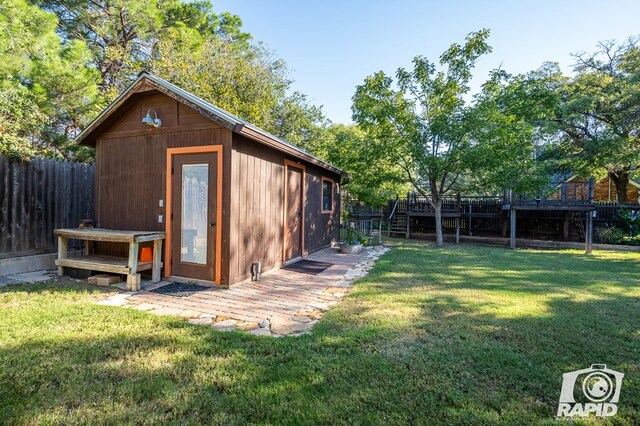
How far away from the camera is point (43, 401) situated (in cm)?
191

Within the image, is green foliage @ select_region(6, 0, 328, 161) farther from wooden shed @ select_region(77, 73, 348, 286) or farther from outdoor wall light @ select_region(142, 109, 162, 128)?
outdoor wall light @ select_region(142, 109, 162, 128)

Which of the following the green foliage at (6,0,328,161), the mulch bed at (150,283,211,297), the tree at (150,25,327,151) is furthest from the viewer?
the tree at (150,25,327,151)

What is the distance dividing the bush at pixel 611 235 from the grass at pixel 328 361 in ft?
25.8

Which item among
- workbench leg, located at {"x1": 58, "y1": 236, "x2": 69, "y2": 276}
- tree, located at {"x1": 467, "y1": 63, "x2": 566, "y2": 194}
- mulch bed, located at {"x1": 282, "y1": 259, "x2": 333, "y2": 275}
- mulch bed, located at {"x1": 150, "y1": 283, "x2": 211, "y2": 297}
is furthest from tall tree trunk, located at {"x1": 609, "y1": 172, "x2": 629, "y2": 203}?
workbench leg, located at {"x1": 58, "y1": 236, "x2": 69, "y2": 276}

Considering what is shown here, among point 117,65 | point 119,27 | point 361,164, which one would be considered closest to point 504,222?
point 361,164

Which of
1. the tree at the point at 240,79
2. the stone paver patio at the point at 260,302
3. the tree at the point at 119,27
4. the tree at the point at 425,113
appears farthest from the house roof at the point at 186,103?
the tree at the point at 240,79

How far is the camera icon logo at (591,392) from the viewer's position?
6.28 ft

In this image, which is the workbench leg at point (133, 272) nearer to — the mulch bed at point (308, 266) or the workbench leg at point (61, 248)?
the workbench leg at point (61, 248)

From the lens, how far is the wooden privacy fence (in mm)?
5133

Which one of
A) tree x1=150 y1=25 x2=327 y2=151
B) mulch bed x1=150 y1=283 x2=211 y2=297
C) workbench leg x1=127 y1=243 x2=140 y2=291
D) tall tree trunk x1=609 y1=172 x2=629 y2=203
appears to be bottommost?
mulch bed x1=150 y1=283 x2=211 y2=297

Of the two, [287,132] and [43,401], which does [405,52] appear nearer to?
[287,132]

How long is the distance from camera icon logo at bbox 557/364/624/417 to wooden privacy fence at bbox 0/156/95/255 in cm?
758

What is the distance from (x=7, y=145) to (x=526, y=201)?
43.5 ft

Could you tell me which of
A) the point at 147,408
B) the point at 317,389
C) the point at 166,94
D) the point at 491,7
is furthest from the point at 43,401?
the point at 491,7
